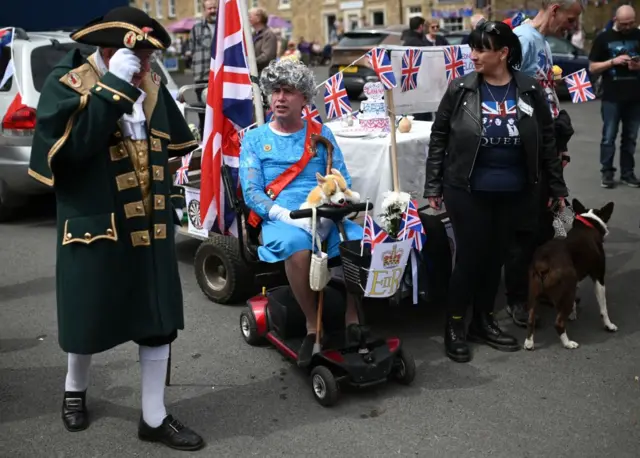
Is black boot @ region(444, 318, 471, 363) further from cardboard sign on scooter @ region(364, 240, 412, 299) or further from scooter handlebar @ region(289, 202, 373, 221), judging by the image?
scooter handlebar @ region(289, 202, 373, 221)

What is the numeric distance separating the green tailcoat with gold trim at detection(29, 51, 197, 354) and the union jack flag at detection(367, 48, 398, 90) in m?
1.87

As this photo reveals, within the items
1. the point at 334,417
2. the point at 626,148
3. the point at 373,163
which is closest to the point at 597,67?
the point at 626,148

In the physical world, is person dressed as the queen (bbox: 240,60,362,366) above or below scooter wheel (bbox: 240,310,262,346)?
above

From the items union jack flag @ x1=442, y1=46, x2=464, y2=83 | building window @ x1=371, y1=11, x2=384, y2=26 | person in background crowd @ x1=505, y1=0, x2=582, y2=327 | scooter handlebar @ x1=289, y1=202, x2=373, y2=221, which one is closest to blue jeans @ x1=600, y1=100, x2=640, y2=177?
union jack flag @ x1=442, y1=46, x2=464, y2=83

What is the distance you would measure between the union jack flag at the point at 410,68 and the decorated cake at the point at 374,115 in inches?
24.7

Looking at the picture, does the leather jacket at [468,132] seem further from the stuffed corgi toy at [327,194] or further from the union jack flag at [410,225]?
the stuffed corgi toy at [327,194]

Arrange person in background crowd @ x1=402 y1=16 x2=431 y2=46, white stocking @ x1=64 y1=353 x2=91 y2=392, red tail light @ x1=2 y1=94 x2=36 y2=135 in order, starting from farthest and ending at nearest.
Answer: person in background crowd @ x1=402 y1=16 x2=431 y2=46 < red tail light @ x1=2 y1=94 x2=36 y2=135 < white stocking @ x1=64 y1=353 x2=91 y2=392

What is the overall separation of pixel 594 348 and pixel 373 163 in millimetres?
1905

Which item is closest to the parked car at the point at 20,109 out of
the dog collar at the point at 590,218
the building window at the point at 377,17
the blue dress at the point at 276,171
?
the blue dress at the point at 276,171

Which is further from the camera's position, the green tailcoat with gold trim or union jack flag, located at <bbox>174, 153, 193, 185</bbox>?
union jack flag, located at <bbox>174, 153, 193, 185</bbox>

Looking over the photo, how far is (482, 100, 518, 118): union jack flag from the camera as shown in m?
4.51

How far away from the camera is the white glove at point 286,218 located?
14.5 ft

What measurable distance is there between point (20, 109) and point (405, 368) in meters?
5.21

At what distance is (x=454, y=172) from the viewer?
4586 millimetres
